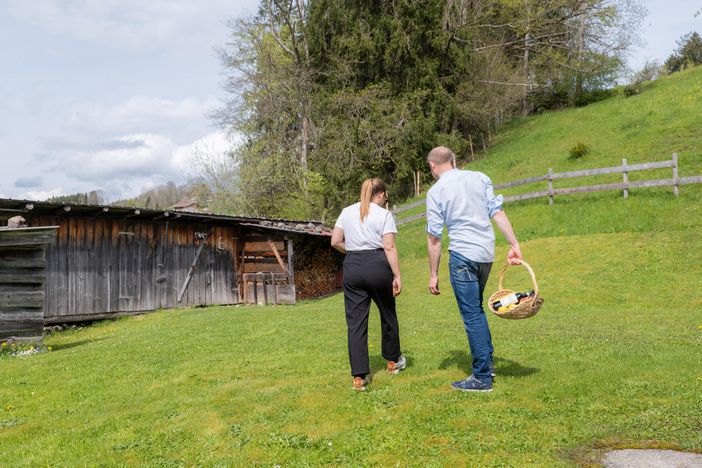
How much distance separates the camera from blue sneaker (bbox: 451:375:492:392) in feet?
17.3

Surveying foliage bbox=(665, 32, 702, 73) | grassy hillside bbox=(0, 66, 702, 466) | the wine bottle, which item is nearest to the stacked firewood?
grassy hillside bbox=(0, 66, 702, 466)

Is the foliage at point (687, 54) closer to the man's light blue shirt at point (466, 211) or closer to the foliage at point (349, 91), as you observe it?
the foliage at point (349, 91)

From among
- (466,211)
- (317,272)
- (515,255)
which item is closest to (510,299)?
(515,255)

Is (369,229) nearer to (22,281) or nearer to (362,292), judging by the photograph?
(362,292)

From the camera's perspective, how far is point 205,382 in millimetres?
6707

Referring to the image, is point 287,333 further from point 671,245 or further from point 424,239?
point 424,239

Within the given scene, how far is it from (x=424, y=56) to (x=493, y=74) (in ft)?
23.5

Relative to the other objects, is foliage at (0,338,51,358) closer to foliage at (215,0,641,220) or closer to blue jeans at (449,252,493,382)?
blue jeans at (449,252,493,382)

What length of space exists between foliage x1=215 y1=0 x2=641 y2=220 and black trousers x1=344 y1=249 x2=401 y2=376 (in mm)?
25383

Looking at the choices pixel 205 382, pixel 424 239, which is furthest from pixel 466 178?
pixel 424 239

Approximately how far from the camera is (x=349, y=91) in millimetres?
31438

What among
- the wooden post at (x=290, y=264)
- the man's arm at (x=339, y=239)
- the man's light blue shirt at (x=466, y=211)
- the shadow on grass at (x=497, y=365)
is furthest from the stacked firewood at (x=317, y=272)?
the man's light blue shirt at (x=466, y=211)

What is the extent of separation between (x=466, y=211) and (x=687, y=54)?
6169 centimetres

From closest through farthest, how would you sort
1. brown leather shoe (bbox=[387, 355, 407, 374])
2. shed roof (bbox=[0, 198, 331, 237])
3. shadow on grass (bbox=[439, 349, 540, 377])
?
shadow on grass (bbox=[439, 349, 540, 377]) < brown leather shoe (bbox=[387, 355, 407, 374]) < shed roof (bbox=[0, 198, 331, 237])
